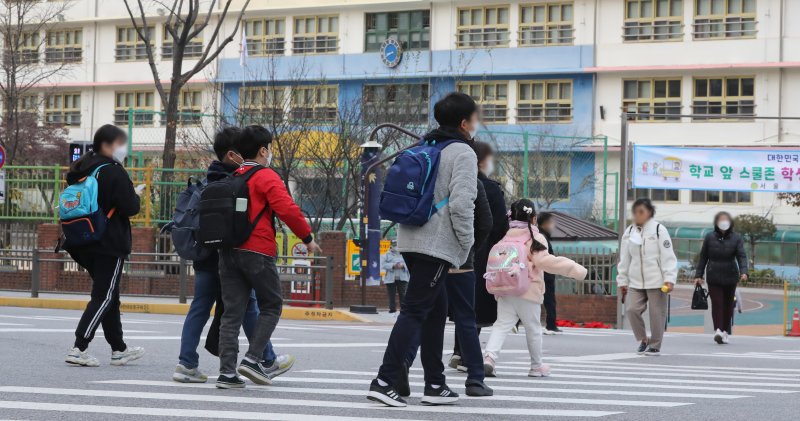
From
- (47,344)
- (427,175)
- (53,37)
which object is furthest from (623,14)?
(427,175)

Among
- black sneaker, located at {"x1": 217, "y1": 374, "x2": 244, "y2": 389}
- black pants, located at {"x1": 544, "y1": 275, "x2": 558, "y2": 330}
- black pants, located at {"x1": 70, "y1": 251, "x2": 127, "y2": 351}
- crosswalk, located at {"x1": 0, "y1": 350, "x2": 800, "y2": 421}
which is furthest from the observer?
black pants, located at {"x1": 544, "y1": 275, "x2": 558, "y2": 330}

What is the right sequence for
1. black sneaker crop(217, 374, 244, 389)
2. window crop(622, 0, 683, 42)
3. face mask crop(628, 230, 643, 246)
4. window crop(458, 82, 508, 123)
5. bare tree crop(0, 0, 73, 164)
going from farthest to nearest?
window crop(458, 82, 508, 123)
window crop(622, 0, 683, 42)
bare tree crop(0, 0, 73, 164)
face mask crop(628, 230, 643, 246)
black sneaker crop(217, 374, 244, 389)

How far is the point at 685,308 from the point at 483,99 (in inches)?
655

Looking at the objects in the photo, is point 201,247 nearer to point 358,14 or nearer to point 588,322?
point 588,322

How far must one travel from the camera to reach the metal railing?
23.8 m

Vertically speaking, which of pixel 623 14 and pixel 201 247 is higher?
pixel 623 14

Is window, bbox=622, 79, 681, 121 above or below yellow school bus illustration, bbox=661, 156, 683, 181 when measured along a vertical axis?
above

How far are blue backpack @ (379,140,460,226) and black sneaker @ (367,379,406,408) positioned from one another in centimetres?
101

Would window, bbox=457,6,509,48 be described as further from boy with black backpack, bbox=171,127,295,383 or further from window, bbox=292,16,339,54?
boy with black backpack, bbox=171,127,295,383

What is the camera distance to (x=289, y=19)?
197 feet

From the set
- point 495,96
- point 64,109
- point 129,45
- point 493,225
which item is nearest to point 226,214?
point 493,225

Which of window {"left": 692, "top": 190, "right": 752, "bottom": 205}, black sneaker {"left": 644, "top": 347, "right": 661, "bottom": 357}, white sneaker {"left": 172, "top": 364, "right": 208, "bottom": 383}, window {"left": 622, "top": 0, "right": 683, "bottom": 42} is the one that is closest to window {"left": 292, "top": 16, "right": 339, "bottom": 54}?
window {"left": 622, "top": 0, "right": 683, "bottom": 42}

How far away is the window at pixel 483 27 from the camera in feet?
186

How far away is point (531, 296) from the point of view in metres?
11.5
